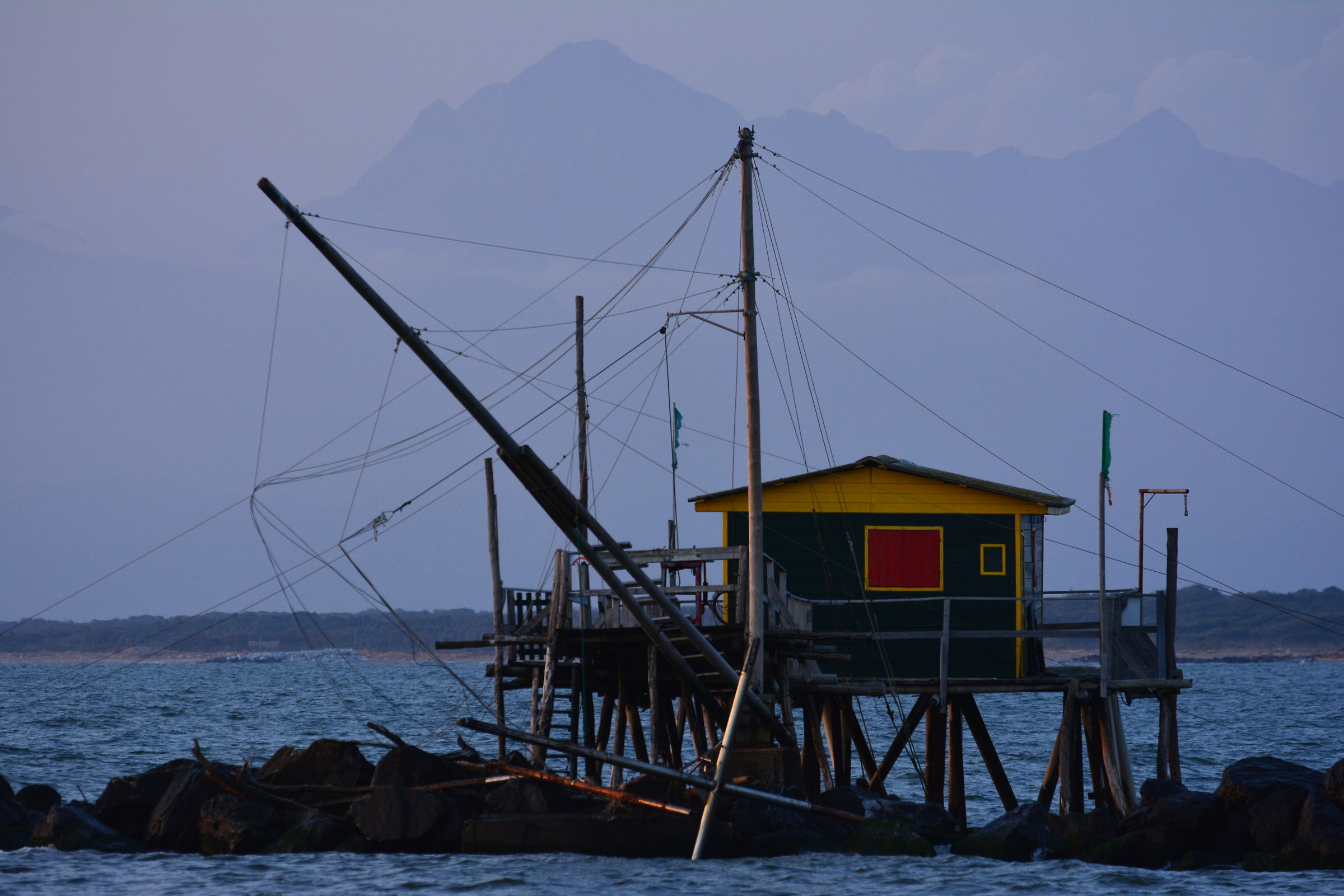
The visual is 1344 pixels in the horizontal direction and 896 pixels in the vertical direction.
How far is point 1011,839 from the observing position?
1878 centimetres

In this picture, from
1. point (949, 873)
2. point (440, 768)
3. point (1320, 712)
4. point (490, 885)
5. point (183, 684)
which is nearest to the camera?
point (490, 885)

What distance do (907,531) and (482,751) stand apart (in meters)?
17.8

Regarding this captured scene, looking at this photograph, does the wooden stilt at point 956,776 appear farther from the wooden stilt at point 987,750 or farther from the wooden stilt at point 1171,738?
the wooden stilt at point 1171,738

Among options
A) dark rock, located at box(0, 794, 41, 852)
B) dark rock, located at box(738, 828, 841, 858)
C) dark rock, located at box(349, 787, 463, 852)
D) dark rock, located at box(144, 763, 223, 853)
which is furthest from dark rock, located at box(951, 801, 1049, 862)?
dark rock, located at box(0, 794, 41, 852)

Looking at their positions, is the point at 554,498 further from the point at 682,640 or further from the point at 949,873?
the point at 949,873

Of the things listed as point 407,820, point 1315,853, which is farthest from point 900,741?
point 407,820

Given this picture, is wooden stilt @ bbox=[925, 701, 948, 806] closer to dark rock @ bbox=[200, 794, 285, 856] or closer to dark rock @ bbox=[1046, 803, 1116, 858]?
dark rock @ bbox=[1046, 803, 1116, 858]

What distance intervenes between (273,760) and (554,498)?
23.1 ft

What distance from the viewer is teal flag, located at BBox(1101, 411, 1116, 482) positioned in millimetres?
20734

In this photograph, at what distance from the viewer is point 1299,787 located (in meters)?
18.5

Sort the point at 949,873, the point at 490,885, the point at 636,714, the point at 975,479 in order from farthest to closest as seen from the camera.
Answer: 1. the point at 636,714
2. the point at 975,479
3. the point at 949,873
4. the point at 490,885

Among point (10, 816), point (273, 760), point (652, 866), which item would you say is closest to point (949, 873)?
point (652, 866)

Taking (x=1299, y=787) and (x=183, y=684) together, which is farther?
(x=183, y=684)

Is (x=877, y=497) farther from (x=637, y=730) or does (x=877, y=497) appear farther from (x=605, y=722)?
(x=605, y=722)
